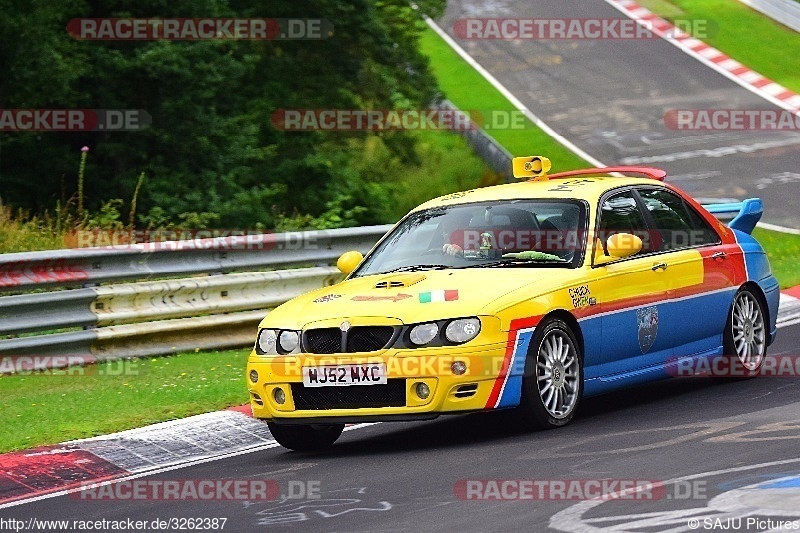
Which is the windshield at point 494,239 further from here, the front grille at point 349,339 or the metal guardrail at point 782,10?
the metal guardrail at point 782,10

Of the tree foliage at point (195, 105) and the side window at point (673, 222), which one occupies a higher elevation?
the tree foliage at point (195, 105)

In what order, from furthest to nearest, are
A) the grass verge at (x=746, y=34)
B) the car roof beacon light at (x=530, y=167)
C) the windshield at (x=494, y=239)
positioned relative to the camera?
the grass verge at (x=746, y=34)
the car roof beacon light at (x=530, y=167)
the windshield at (x=494, y=239)

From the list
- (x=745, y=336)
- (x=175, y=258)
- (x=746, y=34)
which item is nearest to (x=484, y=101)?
(x=746, y=34)

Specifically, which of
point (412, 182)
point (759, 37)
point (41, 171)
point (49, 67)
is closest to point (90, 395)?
point (49, 67)

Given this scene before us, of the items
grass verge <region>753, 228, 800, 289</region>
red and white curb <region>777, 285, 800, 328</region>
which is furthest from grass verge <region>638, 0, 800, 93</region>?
red and white curb <region>777, 285, 800, 328</region>

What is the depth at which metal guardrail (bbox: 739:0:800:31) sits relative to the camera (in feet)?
129

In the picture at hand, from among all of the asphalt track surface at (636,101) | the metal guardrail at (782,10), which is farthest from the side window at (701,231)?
the metal guardrail at (782,10)

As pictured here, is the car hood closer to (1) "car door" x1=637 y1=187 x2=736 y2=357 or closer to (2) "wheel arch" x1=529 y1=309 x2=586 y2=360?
(2) "wheel arch" x1=529 y1=309 x2=586 y2=360

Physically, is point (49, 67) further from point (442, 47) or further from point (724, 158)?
point (442, 47)

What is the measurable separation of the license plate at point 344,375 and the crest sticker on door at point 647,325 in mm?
2028

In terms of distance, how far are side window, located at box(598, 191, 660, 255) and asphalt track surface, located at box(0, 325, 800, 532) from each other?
3.58 ft

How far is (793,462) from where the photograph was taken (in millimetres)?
7707

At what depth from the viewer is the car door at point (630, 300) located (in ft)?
32.1

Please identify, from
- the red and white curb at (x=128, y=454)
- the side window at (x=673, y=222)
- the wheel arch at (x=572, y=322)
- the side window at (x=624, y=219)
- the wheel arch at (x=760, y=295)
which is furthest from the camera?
the wheel arch at (x=760, y=295)
